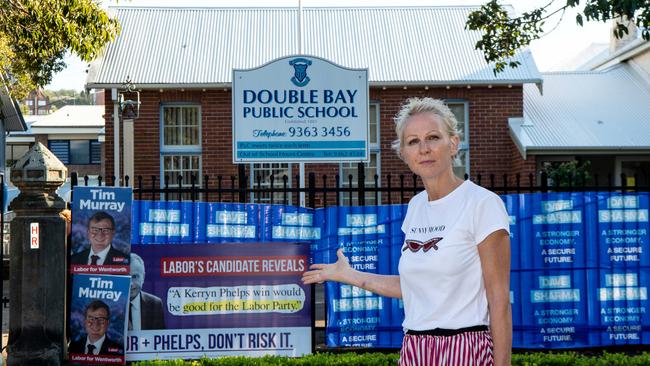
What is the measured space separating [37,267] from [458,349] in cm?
592

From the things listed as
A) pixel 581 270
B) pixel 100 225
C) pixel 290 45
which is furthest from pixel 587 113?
pixel 100 225

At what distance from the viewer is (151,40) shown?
21.6 m

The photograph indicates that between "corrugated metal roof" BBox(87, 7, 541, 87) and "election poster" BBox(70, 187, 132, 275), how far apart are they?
11834 millimetres

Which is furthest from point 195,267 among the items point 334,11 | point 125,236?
point 334,11

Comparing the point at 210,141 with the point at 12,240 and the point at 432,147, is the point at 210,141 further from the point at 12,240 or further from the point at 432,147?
the point at 432,147

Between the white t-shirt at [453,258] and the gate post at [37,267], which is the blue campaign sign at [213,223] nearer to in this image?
the gate post at [37,267]

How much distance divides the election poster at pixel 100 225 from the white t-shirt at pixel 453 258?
5.32 m

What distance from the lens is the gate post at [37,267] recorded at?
8000mm

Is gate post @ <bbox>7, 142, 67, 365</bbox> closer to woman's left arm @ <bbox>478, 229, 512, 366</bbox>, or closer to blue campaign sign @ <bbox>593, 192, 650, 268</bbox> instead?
blue campaign sign @ <bbox>593, 192, 650, 268</bbox>

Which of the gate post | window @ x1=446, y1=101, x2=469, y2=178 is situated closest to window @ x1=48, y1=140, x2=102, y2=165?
window @ x1=446, y1=101, x2=469, y2=178

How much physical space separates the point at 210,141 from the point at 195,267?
39.9 ft

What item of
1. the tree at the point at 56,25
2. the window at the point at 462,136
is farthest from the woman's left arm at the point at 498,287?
the window at the point at 462,136

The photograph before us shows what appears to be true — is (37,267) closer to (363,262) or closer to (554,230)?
(363,262)

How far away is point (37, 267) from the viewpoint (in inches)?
316
